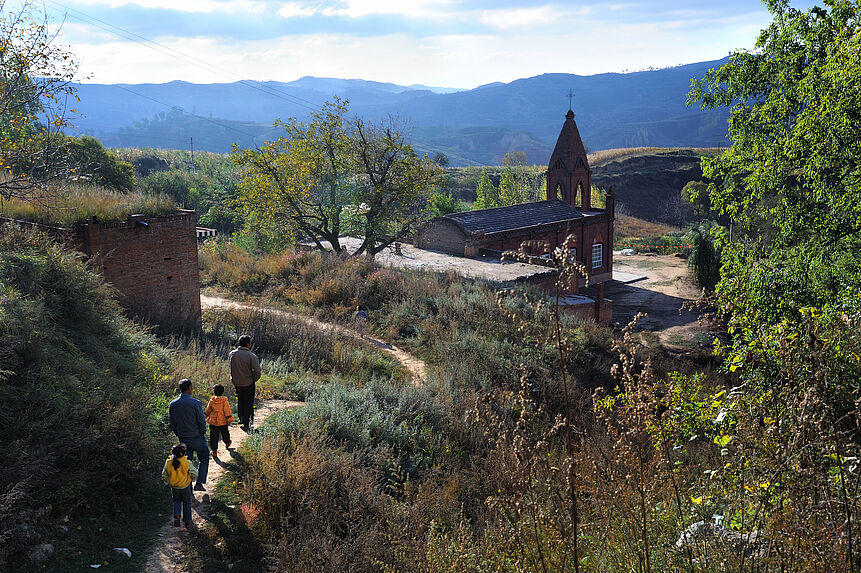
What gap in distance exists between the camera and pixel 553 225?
2834cm

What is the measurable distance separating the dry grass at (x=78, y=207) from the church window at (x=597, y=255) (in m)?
23.5

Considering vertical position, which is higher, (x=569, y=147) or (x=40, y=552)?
(x=569, y=147)

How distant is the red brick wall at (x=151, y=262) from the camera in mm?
12469

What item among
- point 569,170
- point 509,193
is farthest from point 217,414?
point 509,193

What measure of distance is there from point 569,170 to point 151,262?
24665 millimetres

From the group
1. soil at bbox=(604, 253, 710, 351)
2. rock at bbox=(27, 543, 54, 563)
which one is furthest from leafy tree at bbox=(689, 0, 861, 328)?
rock at bbox=(27, 543, 54, 563)

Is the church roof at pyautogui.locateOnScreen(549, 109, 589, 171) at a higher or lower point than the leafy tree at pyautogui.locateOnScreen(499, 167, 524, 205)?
higher

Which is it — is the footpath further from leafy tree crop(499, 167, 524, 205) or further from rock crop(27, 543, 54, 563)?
leafy tree crop(499, 167, 524, 205)

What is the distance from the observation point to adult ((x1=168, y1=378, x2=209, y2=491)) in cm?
680

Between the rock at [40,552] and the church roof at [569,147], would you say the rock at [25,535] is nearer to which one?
the rock at [40,552]

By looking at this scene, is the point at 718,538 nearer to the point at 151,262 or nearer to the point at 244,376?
the point at 244,376

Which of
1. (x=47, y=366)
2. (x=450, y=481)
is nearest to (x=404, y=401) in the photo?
(x=450, y=481)

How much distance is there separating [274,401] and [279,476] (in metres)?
3.79

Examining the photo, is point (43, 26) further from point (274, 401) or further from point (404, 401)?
point (404, 401)
